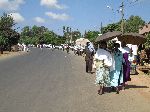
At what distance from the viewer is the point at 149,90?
14.0m

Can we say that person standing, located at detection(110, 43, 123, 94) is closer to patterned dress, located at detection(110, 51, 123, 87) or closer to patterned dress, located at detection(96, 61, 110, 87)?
patterned dress, located at detection(110, 51, 123, 87)

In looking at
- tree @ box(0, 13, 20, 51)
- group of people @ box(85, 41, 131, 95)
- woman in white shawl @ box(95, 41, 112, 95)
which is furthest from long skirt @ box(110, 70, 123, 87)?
tree @ box(0, 13, 20, 51)

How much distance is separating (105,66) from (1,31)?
5898 cm

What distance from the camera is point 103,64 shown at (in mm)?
12906

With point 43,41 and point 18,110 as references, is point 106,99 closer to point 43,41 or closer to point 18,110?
point 18,110

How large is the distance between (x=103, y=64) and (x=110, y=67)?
316 millimetres

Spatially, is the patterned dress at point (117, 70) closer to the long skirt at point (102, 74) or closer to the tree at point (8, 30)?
the long skirt at point (102, 74)

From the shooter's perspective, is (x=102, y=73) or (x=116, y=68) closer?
(x=102, y=73)

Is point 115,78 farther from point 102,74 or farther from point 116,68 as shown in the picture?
point 102,74

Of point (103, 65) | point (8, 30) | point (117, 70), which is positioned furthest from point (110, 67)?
point (8, 30)

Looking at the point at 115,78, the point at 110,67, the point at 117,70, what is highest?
the point at 110,67

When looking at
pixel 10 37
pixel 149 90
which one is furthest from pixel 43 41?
pixel 149 90

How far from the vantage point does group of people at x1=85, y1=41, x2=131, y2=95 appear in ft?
42.1

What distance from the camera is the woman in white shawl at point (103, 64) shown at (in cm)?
1281
